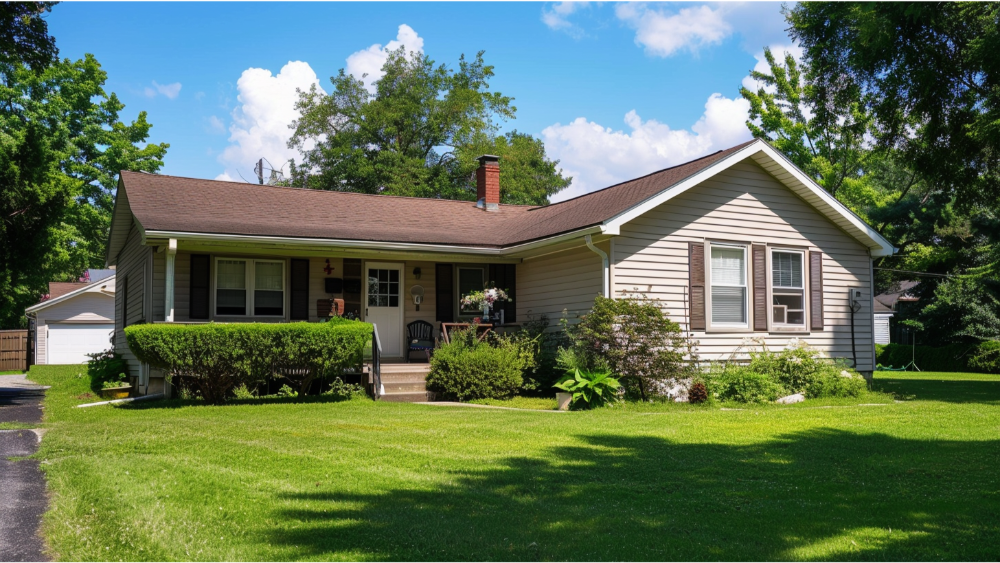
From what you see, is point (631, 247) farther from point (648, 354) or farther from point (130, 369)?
point (130, 369)

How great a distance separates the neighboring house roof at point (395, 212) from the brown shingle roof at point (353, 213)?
2 cm

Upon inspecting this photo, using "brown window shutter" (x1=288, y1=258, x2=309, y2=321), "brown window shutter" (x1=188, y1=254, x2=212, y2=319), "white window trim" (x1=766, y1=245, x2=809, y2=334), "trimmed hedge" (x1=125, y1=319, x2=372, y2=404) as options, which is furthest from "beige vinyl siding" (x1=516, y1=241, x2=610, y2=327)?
"brown window shutter" (x1=188, y1=254, x2=212, y2=319)

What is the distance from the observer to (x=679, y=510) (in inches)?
209

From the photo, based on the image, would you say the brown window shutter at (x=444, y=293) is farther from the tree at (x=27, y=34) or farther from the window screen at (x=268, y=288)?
the tree at (x=27, y=34)

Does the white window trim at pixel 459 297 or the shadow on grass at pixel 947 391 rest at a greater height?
the white window trim at pixel 459 297

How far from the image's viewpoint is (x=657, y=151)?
34.5m

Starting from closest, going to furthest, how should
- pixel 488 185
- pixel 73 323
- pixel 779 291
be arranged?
pixel 779 291 < pixel 488 185 < pixel 73 323

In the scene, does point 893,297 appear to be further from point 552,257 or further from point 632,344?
point 632,344

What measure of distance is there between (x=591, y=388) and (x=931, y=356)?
66.5ft

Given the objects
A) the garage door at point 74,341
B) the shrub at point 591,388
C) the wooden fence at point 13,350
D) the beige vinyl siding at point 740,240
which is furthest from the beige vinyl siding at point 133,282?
the wooden fence at point 13,350

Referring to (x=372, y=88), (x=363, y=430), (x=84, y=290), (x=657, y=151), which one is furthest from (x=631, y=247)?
(x=372, y=88)

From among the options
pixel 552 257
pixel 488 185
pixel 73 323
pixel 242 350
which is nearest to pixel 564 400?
pixel 552 257

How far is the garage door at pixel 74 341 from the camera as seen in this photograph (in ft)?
103

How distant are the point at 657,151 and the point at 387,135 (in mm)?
13323
